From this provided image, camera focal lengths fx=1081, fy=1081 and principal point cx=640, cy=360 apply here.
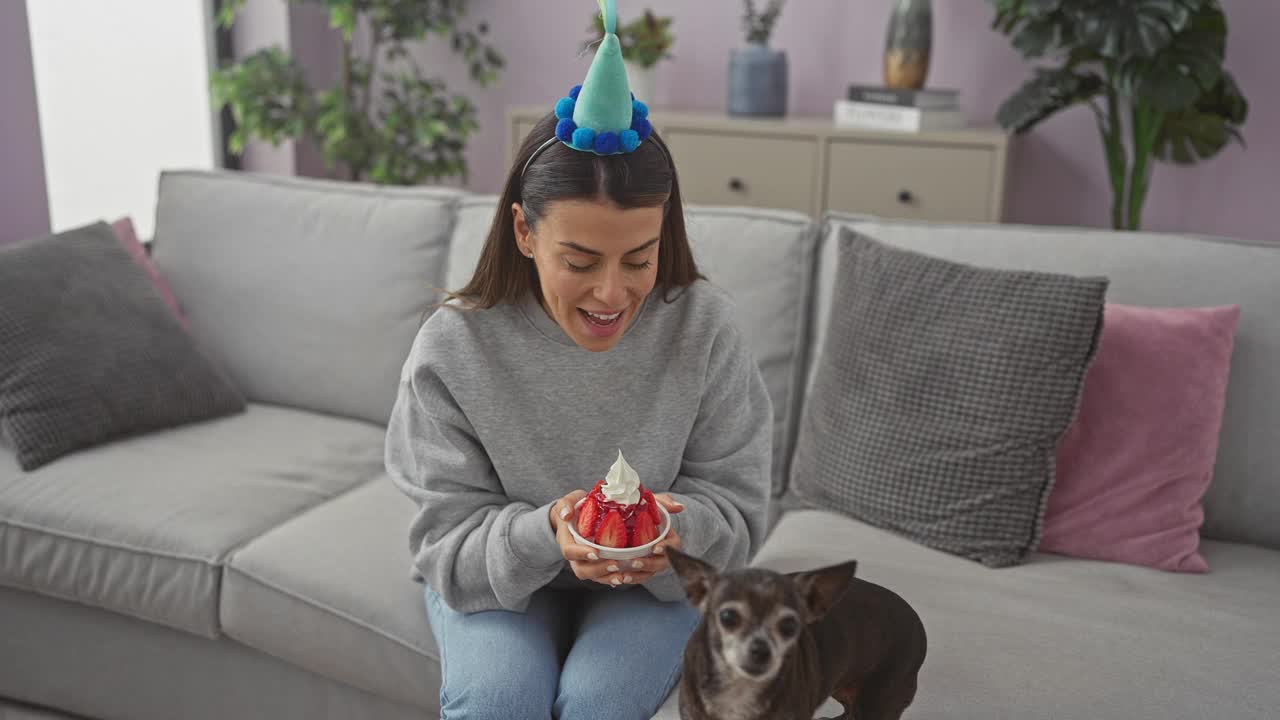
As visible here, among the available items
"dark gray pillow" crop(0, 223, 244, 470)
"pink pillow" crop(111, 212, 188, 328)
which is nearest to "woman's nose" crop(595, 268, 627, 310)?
"dark gray pillow" crop(0, 223, 244, 470)

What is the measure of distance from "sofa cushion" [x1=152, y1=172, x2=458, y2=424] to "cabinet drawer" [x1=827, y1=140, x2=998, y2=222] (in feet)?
4.27

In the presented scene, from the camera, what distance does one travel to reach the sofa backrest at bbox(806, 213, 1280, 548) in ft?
5.22

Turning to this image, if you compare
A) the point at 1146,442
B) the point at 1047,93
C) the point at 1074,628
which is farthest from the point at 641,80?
the point at 1074,628

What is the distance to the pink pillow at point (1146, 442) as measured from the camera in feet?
5.04

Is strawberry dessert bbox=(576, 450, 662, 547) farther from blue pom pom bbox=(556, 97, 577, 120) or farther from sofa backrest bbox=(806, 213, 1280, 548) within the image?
sofa backrest bbox=(806, 213, 1280, 548)

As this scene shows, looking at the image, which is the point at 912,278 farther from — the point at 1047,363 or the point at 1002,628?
the point at 1002,628

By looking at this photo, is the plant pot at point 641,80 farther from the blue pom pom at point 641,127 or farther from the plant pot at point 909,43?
the blue pom pom at point 641,127

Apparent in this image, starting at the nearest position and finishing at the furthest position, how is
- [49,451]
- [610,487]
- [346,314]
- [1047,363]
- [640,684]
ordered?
1. [610,487]
2. [640,684]
3. [1047,363]
4. [49,451]
5. [346,314]

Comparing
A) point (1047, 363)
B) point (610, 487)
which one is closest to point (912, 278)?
point (1047, 363)

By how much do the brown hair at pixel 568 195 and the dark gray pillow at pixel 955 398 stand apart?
39 centimetres

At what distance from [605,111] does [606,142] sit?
33 mm

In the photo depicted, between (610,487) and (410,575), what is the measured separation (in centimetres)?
63

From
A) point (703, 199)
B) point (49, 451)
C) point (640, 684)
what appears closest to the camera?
point (640, 684)

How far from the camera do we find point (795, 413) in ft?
6.06
